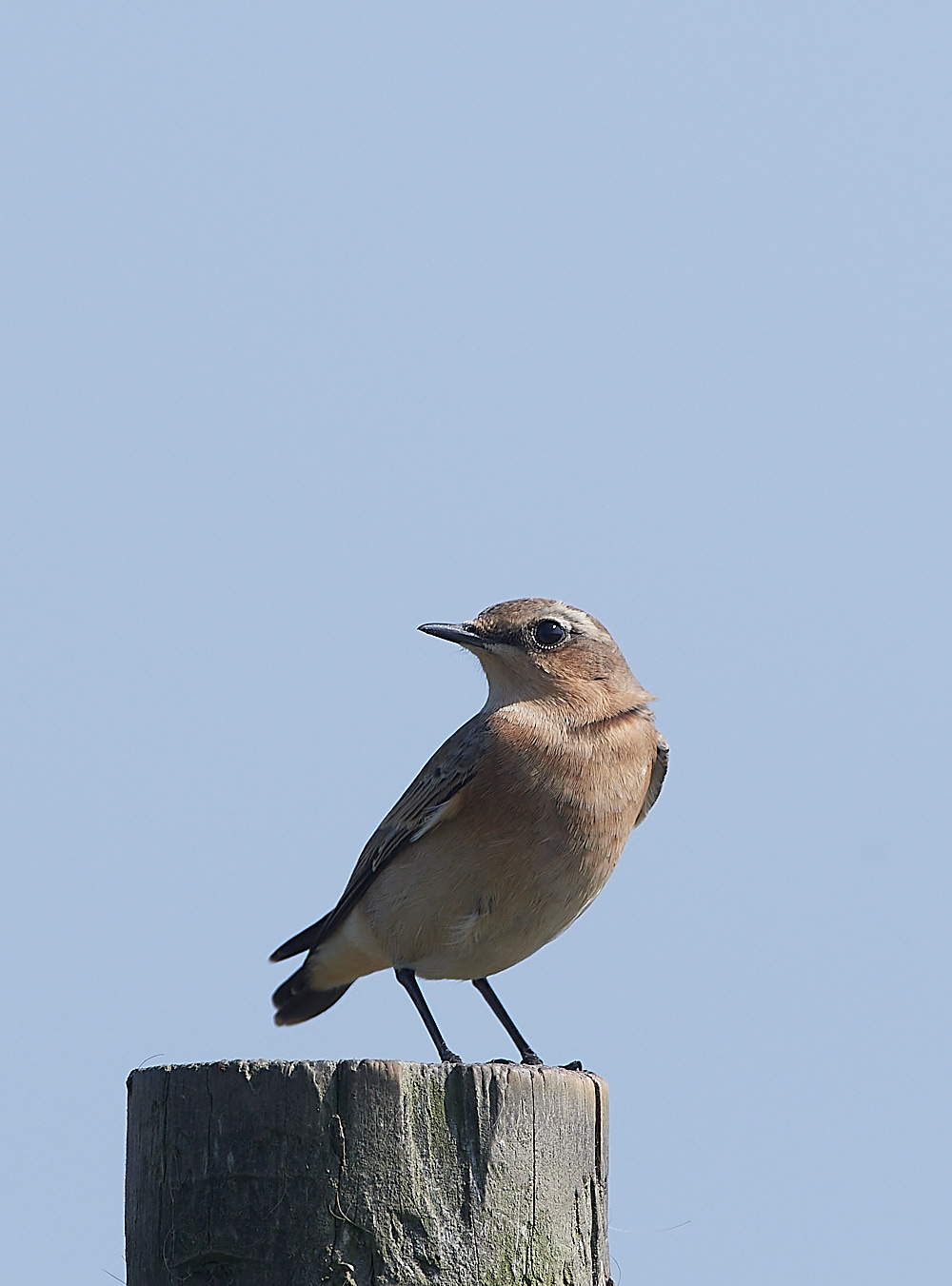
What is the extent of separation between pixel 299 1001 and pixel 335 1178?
191 inches

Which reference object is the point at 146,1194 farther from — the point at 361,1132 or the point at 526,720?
the point at 526,720

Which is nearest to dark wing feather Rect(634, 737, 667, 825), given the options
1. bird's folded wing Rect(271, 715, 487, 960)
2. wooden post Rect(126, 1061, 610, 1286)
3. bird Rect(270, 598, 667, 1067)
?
bird Rect(270, 598, 667, 1067)

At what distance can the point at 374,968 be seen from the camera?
27.0 feet

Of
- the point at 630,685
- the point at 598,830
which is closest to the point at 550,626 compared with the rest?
the point at 630,685

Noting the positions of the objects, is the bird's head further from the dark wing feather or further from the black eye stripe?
the dark wing feather

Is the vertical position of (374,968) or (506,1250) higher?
(506,1250)

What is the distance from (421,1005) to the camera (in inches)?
296

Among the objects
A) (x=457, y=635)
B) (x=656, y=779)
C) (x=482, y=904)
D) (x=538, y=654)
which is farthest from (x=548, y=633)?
(x=482, y=904)

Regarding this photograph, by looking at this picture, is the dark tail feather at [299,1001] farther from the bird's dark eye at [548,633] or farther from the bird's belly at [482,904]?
the bird's dark eye at [548,633]

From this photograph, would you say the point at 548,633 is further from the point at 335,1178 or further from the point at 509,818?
the point at 335,1178

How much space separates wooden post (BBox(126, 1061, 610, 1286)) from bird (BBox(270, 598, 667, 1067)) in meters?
2.86

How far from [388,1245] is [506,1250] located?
0.38 m

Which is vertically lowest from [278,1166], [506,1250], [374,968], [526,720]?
[374,968]

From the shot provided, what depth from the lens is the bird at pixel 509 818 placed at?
7043 mm
